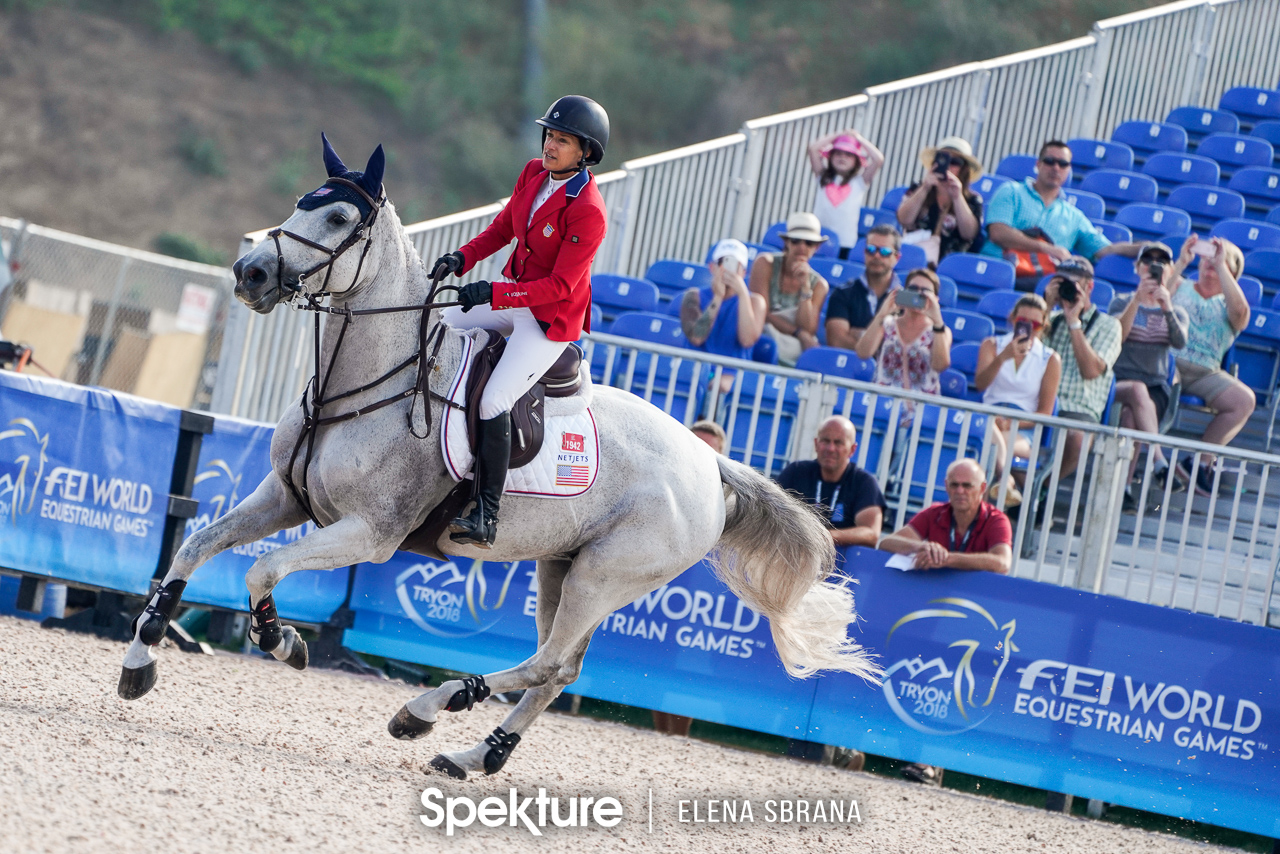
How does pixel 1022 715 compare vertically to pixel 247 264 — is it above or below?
below

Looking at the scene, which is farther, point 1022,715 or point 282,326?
point 282,326

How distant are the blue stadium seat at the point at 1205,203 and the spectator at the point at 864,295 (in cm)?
459

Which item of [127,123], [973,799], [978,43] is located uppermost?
[978,43]

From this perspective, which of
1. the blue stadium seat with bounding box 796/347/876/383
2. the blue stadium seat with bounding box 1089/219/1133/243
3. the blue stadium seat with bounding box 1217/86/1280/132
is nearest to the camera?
the blue stadium seat with bounding box 796/347/876/383

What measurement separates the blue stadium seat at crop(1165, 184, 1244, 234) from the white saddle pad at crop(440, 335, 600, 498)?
9839 mm

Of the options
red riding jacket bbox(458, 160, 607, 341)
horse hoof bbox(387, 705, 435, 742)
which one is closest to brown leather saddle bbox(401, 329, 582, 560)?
red riding jacket bbox(458, 160, 607, 341)

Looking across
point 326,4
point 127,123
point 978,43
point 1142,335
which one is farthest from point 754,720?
point 978,43

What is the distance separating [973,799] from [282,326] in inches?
238

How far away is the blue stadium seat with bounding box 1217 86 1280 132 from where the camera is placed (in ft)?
50.5

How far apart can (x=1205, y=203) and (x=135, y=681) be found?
12.1m

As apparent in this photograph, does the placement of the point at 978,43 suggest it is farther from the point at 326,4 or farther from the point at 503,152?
the point at 326,4

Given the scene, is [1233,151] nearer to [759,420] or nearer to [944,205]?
[944,205]

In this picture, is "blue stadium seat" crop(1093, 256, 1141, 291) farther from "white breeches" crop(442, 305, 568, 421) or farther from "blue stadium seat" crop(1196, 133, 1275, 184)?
"white breeches" crop(442, 305, 568, 421)

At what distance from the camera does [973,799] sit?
8.02 meters
